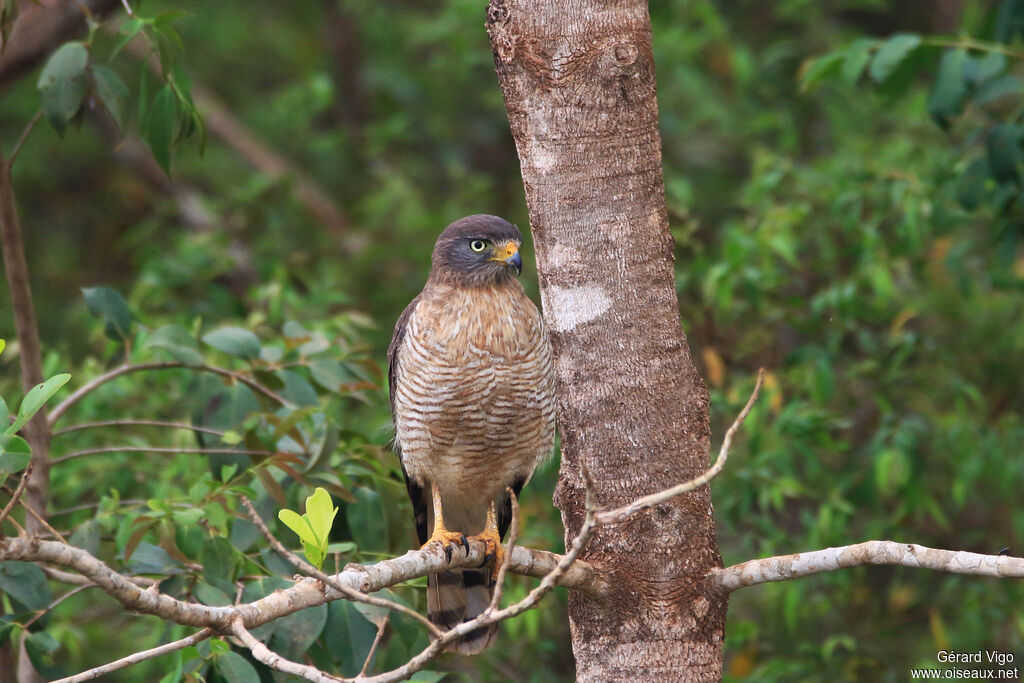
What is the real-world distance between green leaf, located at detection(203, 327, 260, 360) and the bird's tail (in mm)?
1005

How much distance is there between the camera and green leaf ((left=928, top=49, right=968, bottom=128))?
3.38 m

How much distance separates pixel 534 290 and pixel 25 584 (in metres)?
2.95

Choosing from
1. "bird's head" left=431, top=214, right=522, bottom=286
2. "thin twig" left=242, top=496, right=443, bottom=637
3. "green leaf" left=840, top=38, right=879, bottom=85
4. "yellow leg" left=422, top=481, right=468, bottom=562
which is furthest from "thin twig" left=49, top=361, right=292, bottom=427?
"green leaf" left=840, top=38, right=879, bottom=85

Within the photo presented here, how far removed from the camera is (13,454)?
2.01m

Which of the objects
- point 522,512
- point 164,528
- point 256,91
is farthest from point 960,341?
point 256,91

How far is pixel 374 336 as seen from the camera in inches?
211

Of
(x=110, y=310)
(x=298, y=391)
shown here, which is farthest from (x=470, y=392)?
(x=110, y=310)

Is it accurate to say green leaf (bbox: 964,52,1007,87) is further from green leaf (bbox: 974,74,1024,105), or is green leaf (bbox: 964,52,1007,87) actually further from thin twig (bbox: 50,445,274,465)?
thin twig (bbox: 50,445,274,465)

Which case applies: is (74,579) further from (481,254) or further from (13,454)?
(481,254)

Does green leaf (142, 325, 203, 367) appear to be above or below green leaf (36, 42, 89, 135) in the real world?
below

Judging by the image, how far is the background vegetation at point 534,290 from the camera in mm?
3207

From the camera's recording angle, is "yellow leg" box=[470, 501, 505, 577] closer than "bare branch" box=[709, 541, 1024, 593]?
No

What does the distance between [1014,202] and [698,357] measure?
1.57 m

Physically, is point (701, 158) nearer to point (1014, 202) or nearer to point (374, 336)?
point (374, 336)
